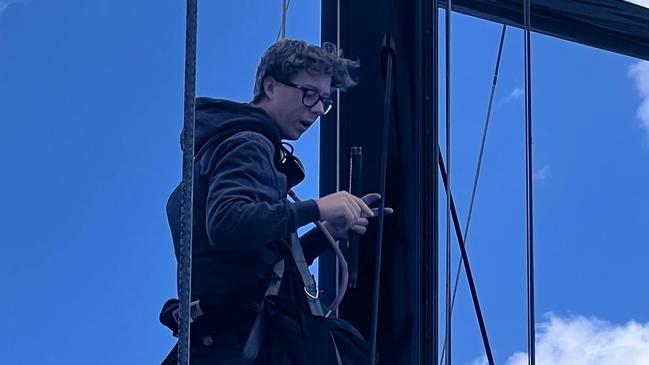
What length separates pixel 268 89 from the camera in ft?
10.6

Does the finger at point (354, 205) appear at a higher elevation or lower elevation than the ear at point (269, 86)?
lower

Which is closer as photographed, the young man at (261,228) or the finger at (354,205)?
the young man at (261,228)

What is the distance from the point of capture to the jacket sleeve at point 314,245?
335 cm

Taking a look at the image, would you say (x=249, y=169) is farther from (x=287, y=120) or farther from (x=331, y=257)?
(x=331, y=257)

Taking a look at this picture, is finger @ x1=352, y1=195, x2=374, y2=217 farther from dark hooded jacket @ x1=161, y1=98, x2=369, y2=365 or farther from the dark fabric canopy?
the dark fabric canopy

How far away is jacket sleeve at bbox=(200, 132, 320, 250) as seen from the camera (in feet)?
9.43

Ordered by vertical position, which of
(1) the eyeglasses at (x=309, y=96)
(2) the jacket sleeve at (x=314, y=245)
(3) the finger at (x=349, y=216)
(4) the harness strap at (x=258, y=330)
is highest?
(1) the eyeglasses at (x=309, y=96)

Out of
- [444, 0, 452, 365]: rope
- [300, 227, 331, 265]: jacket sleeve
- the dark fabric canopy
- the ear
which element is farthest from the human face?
the dark fabric canopy

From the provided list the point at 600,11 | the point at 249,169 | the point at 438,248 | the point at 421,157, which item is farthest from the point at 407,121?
the point at 600,11

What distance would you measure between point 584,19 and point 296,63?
7.81 ft

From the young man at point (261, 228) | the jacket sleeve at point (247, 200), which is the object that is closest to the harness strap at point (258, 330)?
the young man at point (261, 228)

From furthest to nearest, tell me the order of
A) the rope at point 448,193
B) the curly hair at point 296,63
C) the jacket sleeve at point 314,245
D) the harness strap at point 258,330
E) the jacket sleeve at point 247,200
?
the rope at point 448,193, the jacket sleeve at point 314,245, the curly hair at point 296,63, the harness strap at point 258,330, the jacket sleeve at point 247,200

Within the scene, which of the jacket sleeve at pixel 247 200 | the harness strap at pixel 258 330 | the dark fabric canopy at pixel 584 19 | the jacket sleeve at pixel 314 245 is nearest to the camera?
the jacket sleeve at pixel 247 200

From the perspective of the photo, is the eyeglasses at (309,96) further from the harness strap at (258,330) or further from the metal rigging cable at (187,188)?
the metal rigging cable at (187,188)
